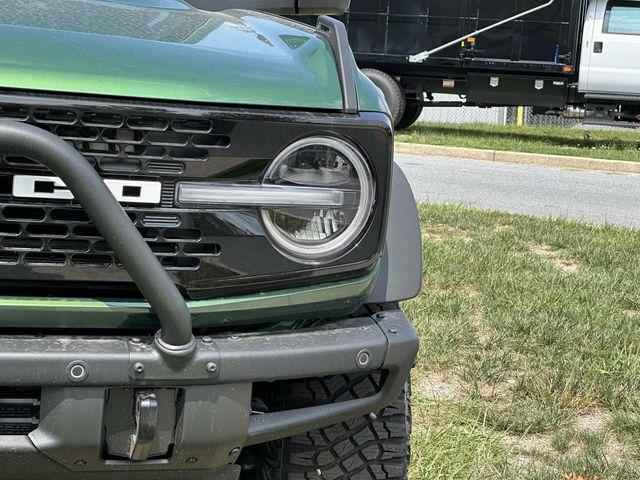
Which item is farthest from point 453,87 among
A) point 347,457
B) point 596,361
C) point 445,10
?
point 347,457

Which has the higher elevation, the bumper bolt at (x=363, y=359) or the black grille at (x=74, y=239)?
the black grille at (x=74, y=239)

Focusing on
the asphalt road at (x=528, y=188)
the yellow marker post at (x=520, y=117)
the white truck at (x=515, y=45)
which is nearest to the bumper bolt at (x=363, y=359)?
the asphalt road at (x=528, y=188)

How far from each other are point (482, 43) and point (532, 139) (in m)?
2.13

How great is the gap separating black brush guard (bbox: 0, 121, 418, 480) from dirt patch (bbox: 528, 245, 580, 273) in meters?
3.69

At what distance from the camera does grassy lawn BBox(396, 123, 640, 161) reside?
13109mm

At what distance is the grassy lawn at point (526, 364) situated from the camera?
9.75 ft

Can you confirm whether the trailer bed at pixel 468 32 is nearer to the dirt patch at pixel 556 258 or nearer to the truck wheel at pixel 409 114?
the truck wheel at pixel 409 114

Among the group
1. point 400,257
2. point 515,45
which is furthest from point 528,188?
point 400,257

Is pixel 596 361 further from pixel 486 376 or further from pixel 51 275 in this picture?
pixel 51 275

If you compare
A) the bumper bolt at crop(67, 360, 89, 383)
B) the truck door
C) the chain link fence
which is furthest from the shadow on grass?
the bumper bolt at crop(67, 360, 89, 383)

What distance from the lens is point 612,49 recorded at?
558 inches

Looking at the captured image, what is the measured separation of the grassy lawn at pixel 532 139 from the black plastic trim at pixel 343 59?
1077cm

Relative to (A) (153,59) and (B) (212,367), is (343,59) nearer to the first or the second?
(A) (153,59)

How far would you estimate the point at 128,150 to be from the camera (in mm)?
1781
